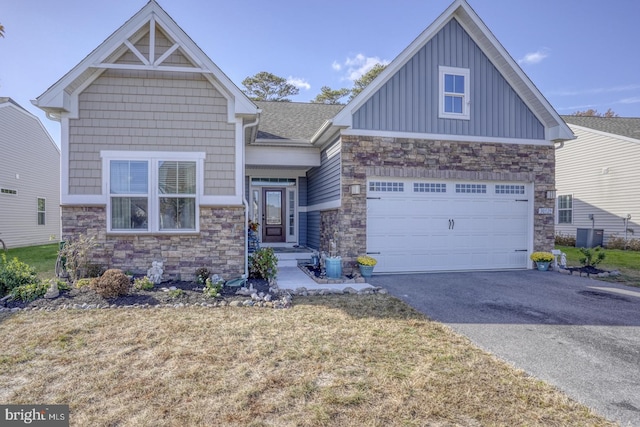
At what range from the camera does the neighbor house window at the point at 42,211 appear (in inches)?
695

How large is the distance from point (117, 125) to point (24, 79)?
6099 mm

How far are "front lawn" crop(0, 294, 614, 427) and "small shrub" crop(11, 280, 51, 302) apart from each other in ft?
2.66

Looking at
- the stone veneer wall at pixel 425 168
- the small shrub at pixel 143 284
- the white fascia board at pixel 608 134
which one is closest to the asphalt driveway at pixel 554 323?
the stone veneer wall at pixel 425 168

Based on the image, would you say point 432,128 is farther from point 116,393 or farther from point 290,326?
point 116,393

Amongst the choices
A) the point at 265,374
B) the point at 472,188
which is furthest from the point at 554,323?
the point at 472,188

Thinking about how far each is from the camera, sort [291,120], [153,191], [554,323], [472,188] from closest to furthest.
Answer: [554,323] < [153,191] < [472,188] < [291,120]

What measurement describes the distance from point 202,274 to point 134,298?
1.44 metres

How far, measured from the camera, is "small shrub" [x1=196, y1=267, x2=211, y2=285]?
7160 mm

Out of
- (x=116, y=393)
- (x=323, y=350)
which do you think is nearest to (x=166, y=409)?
(x=116, y=393)

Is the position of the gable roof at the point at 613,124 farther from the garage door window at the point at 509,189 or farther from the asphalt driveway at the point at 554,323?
the asphalt driveway at the point at 554,323

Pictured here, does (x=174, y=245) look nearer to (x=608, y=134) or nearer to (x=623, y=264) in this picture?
(x=623, y=264)

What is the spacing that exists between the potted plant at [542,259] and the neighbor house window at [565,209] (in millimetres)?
10364

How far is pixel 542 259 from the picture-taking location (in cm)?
946

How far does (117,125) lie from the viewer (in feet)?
24.1
